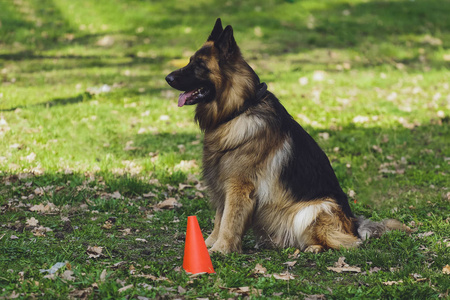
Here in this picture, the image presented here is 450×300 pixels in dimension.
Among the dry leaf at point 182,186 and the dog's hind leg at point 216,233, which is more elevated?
the dog's hind leg at point 216,233

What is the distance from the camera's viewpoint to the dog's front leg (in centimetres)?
473

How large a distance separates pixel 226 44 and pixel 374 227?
2.36 m

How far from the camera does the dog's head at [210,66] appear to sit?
15.9ft

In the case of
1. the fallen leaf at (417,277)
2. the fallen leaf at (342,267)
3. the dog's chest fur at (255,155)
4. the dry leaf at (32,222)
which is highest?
the dog's chest fur at (255,155)

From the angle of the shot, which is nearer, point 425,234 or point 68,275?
point 68,275

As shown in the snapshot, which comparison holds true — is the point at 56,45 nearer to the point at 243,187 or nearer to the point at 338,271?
the point at 243,187

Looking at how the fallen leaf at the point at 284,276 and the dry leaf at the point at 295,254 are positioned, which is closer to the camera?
the fallen leaf at the point at 284,276

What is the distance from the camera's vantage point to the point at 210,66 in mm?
4863

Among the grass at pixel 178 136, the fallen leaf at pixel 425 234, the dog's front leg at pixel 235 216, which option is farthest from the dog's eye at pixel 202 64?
the fallen leaf at pixel 425 234

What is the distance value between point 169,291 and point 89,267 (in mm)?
758

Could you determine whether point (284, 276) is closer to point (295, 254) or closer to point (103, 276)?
point (295, 254)

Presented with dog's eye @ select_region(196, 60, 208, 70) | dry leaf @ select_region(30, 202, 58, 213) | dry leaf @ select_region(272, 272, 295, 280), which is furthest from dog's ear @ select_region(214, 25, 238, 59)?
dry leaf @ select_region(30, 202, 58, 213)

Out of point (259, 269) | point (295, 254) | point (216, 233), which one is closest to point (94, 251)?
point (216, 233)

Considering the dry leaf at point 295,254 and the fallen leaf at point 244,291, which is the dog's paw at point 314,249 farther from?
the fallen leaf at point 244,291
